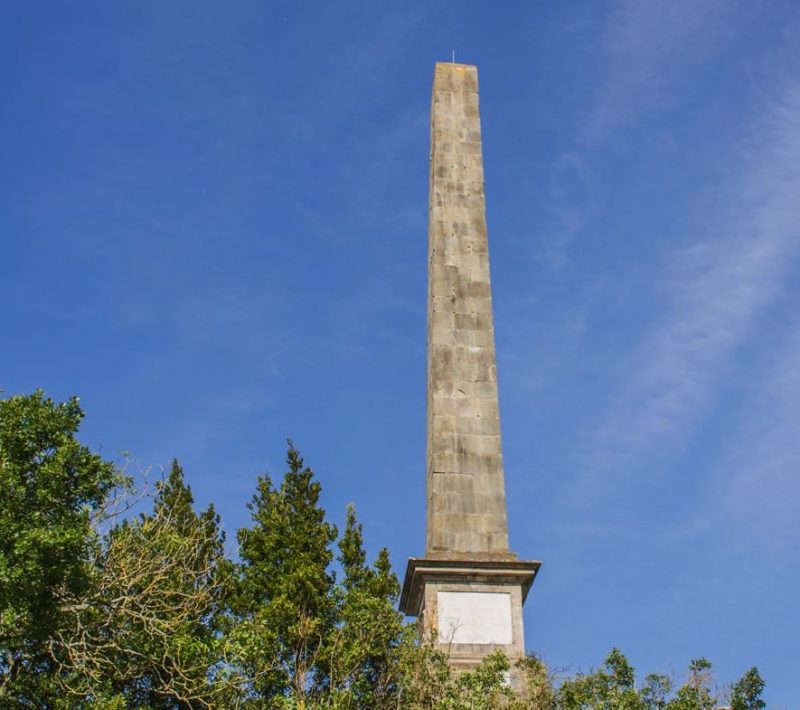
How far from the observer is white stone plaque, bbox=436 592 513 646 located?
40.4ft

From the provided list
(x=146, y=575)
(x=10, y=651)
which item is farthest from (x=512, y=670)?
(x=10, y=651)

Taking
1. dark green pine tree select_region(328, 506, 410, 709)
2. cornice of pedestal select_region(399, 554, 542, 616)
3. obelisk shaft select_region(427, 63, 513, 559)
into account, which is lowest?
dark green pine tree select_region(328, 506, 410, 709)

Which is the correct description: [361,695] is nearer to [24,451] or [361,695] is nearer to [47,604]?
[47,604]

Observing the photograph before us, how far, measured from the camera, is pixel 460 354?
1467 cm

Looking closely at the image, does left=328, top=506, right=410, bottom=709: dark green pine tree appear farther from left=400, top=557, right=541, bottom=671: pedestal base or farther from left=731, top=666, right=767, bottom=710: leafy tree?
left=731, top=666, right=767, bottom=710: leafy tree

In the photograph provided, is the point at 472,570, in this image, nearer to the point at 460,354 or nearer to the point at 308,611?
the point at 460,354

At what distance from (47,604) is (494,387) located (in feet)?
22.1

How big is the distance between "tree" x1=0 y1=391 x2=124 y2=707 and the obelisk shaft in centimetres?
451

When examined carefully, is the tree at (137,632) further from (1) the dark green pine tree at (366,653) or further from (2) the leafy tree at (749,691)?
(2) the leafy tree at (749,691)

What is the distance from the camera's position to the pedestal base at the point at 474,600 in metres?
12.3

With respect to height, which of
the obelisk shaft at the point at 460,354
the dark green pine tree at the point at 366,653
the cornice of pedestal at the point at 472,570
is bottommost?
the dark green pine tree at the point at 366,653

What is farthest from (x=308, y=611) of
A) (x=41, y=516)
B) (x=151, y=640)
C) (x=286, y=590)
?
(x=41, y=516)

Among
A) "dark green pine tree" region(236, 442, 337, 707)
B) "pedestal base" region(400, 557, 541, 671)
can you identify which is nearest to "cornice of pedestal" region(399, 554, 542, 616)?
"pedestal base" region(400, 557, 541, 671)

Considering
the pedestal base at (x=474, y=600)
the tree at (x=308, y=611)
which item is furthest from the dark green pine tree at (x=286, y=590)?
the pedestal base at (x=474, y=600)
